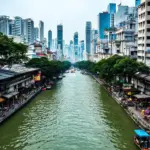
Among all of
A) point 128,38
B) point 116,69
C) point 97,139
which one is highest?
point 128,38

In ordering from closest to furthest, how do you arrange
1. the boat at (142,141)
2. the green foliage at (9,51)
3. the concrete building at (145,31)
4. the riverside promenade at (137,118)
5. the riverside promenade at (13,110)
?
the boat at (142,141), the riverside promenade at (137,118), the riverside promenade at (13,110), the green foliage at (9,51), the concrete building at (145,31)

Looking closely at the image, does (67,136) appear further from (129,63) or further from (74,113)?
(129,63)

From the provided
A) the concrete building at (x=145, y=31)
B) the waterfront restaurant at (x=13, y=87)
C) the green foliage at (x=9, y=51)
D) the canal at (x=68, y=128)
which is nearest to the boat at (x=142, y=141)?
the canal at (x=68, y=128)

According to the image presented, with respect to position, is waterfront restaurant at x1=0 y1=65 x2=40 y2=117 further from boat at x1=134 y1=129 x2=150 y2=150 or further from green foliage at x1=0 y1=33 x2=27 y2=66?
boat at x1=134 y1=129 x2=150 y2=150

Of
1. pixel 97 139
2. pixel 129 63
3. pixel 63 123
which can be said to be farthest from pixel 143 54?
pixel 97 139

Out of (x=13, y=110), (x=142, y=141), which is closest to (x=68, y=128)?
(x=142, y=141)

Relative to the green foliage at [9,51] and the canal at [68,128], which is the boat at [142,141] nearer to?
the canal at [68,128]
